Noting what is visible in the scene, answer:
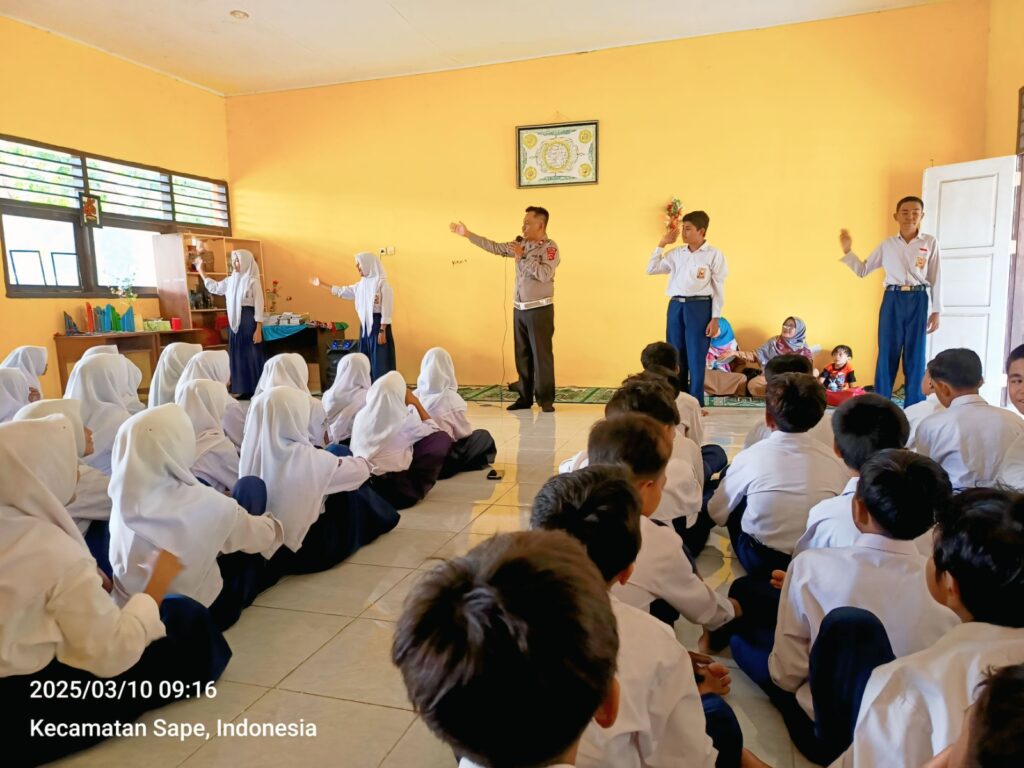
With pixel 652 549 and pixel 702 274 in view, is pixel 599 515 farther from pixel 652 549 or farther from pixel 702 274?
pixel 702 274

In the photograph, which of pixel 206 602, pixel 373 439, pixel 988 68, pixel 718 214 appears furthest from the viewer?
pixel 718 214

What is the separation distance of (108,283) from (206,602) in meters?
5.96

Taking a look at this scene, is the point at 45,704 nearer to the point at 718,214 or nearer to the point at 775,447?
the point at 775,447

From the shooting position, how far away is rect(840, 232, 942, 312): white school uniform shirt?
457 cm

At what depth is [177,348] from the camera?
4.08 metres

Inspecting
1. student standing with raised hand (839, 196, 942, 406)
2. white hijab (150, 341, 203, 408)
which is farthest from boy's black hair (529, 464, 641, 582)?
student standing with raised hand (839, 196, 942, 406)

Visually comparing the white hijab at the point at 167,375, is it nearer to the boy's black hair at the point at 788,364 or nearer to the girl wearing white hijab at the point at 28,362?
the girl wearing white hijab at the point at 28,362

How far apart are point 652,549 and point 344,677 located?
952 millimetres

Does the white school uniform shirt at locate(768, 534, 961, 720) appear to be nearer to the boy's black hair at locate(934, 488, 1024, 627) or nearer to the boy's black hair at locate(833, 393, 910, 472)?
the boy's black hair at locate(934, 488, 1024, 627)

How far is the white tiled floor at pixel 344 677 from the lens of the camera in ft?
4.95

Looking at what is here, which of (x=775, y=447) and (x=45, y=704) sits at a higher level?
(x=775, y=447)

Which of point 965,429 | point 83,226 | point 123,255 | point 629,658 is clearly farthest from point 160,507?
point 123,255

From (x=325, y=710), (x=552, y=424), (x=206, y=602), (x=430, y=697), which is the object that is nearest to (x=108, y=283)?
(x=552, y=424)

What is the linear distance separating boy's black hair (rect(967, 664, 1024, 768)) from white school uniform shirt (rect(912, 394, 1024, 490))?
2.06m
